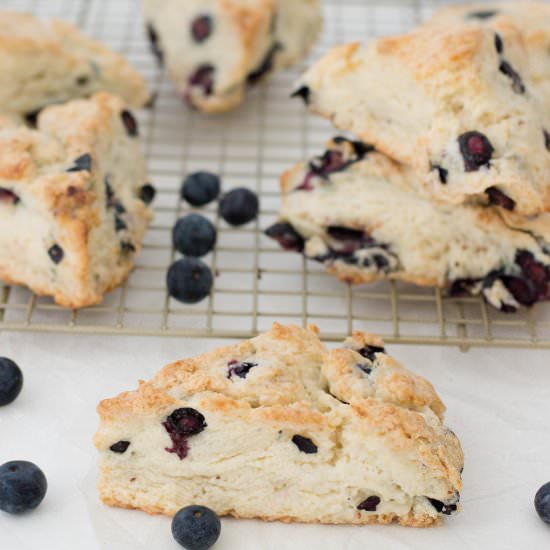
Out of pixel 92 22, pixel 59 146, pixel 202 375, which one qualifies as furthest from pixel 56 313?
pixel 92 22

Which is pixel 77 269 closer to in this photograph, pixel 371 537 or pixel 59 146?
pixel 59 146

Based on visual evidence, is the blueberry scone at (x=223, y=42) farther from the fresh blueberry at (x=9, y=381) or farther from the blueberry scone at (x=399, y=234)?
the fresh blueberry at (x=9, y=381)

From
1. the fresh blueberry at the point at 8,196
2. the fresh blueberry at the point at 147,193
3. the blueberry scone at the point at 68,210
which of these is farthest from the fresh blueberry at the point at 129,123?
the fresh blueberry at the point at 8,196

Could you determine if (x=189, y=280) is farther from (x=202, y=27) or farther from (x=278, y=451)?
(x=202, y=27)

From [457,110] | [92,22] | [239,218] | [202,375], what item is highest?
[457,110]

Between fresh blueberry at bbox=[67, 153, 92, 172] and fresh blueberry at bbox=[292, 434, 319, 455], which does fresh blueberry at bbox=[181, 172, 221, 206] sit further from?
fresh blueberry at bbox=[292, 434, 319, 455]

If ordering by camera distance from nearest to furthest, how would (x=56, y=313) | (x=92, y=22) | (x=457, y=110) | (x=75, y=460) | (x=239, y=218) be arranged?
(x=75, y=460), (x=457, y=110), (x=56, y=313), (x=239, y=218), (x=92, y=22)

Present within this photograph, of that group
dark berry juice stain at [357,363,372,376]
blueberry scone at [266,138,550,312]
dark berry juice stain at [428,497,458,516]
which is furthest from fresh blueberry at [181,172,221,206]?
dark berry juice stain at [428,497,458,516]
